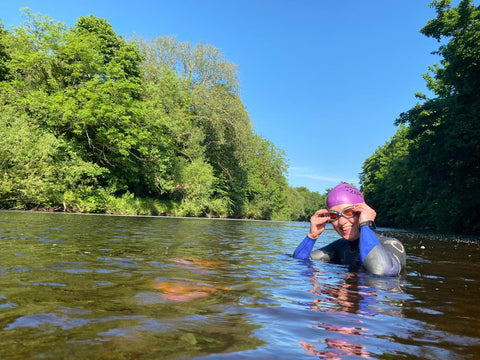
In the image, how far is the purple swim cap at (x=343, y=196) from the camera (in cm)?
477

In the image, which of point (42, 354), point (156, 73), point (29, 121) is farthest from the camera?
point (156, 73)

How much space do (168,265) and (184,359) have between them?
297 centimetres

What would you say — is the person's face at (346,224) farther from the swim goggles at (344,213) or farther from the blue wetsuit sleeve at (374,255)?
the blue wetsuit sleeve at (374,255)

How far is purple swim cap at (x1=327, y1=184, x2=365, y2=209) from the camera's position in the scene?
4773mm

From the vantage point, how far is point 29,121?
2155cm

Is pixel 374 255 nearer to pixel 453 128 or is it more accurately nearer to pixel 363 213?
pixel 363 213

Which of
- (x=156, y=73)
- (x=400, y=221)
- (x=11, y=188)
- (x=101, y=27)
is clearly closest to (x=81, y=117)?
(x=11, y=188)

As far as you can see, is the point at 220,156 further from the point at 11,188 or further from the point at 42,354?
the point at 42,354

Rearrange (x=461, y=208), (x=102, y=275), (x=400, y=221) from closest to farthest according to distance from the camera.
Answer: (x=102, y=275) → (x=461, y=208) → (x=400, y=221)

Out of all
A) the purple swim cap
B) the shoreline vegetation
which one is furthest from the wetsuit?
the shoreline vegetation

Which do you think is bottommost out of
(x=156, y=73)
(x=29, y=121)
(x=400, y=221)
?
(x=400, y=221)

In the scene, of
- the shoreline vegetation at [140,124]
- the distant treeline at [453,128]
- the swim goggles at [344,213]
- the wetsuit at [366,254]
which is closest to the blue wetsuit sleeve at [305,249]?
the wetsuit at [366,254]

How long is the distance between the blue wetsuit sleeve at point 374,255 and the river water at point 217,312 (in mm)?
158

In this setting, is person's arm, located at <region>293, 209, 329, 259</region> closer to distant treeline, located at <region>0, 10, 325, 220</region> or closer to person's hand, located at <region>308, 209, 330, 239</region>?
person's hand, located at <region>308, 209, 330, 239</region>
